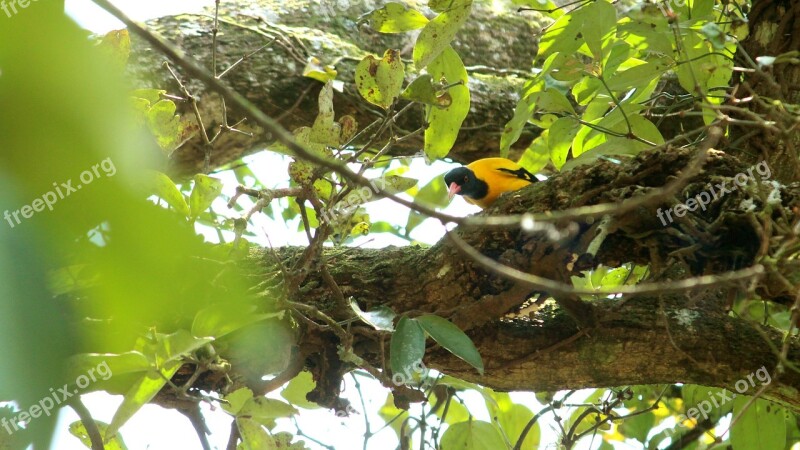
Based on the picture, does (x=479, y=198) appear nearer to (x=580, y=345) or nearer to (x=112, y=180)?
(x=580, y=345)

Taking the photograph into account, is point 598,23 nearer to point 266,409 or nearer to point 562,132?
point 562,132

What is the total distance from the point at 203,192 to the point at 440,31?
63 cm

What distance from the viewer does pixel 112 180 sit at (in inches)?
13.2

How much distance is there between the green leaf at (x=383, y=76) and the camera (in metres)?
1.77

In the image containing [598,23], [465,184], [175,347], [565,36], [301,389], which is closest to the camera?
[175,347]

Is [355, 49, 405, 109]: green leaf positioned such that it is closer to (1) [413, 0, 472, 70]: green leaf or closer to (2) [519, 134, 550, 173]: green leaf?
(1) [413, 0, 472, 70]: green leaf

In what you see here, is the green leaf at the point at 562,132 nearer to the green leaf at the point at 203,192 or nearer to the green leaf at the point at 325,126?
the green leaf at the point at 325,126

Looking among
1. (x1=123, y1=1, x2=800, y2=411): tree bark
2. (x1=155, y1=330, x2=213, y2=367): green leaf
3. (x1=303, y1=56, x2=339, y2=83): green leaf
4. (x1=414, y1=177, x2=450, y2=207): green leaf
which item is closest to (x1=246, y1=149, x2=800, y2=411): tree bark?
(x1=123, y1=1, x2=800, y2=411): tree bark

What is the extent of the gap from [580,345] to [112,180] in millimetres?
1645

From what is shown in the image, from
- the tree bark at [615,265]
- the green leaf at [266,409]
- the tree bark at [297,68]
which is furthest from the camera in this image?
the tree bark at [297,68]

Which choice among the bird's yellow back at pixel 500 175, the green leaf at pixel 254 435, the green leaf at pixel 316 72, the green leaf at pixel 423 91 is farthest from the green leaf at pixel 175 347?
the bird's yellow back at pixel 500 175

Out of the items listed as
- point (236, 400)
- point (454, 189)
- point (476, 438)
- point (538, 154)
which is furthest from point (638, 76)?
→ point (454, 189)

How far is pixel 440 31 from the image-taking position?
1.77m

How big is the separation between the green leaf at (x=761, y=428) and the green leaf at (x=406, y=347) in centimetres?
89
